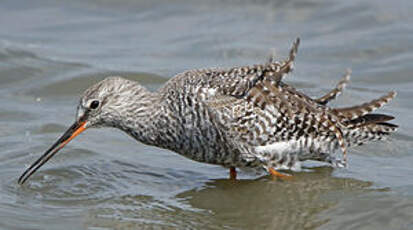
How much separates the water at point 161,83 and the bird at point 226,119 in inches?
15.7

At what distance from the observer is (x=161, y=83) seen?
13.1 metres

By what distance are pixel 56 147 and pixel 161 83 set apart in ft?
14.2

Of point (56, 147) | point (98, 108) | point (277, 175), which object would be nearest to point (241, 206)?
point (277, 175)

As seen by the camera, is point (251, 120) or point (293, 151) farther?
point (293, 151)

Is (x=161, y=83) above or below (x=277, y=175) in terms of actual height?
above

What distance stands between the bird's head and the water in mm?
424

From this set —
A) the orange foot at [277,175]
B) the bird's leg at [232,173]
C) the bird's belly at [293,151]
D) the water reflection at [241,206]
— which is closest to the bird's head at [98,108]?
the water reflection at [241,206]

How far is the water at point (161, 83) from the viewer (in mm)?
8289

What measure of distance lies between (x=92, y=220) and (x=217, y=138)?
1661mm

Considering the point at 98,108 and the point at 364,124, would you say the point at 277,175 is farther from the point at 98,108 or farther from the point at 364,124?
the point at 98,108

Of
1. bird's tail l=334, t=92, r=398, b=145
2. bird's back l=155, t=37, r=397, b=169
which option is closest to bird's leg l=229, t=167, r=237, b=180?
bird's back l=155, t=37, r=397, b=169

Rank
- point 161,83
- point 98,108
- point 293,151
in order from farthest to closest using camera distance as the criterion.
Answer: point 161,83 → point 293,151 → point 98,108

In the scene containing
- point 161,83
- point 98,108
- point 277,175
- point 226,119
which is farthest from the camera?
point 161,83

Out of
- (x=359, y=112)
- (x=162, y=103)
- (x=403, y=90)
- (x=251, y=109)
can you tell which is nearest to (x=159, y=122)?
(x=162, y=103)
